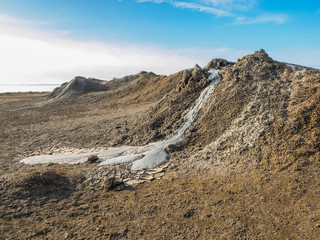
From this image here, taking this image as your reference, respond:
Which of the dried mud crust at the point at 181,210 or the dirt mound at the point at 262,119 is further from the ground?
the dirt mound at the point at 262,119

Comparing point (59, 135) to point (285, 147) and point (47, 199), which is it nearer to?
point (47, 199)

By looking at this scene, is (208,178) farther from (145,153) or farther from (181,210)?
(145,153)

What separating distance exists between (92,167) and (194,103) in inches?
208

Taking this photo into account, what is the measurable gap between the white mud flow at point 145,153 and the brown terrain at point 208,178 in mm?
317

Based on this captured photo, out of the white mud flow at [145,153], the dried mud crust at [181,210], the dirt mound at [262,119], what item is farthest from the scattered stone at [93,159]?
the dirt mound at [262,119]

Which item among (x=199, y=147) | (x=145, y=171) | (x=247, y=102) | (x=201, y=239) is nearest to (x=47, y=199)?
(x=145, y=171)

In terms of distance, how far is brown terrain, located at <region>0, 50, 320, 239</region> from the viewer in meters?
4.65

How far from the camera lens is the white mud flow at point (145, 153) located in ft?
25.7

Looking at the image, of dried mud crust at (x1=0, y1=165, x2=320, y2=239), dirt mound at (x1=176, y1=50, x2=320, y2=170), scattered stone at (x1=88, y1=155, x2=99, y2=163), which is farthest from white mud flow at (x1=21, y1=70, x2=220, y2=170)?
dried mud crust at (x1=0, y1=165, x2=320, y2=239)

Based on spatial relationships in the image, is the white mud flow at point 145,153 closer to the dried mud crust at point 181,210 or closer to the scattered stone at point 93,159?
the scattered stone at point 93,159

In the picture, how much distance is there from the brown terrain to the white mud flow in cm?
32

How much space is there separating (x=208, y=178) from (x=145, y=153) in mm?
2827

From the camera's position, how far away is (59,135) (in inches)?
541

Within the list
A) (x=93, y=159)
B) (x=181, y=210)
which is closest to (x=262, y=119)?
(x=181, y=210)
